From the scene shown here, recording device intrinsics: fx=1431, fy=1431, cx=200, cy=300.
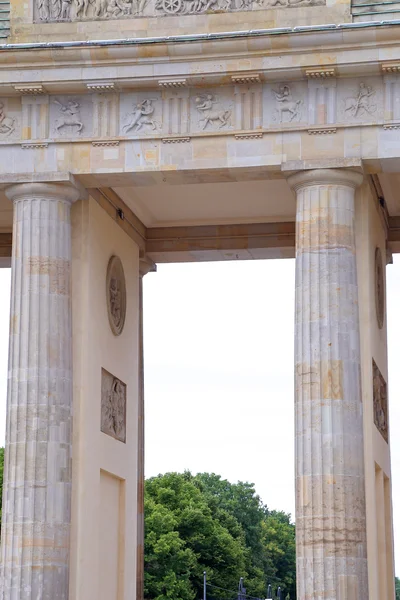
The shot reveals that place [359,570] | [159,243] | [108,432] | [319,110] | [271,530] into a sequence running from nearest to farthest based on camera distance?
[359,570] → [319,110] → [108,432] → [159,243] → [271,530]

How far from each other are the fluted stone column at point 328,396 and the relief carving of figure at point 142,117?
4210mm

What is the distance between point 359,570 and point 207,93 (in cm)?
1328

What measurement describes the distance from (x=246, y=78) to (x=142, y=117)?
3.09 m

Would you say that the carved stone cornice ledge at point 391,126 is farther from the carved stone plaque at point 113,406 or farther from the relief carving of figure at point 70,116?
the carved stone plaque at point 113,406

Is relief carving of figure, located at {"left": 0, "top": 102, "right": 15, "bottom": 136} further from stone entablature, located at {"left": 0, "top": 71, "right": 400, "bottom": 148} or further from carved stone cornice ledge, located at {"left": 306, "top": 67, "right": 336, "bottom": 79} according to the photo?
carved stone cornice ledge, located at {"left": 306, "top": 67, "right": 336, "bottom": 79}

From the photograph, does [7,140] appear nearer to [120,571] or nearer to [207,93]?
[207,93]

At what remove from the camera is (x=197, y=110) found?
38.8 metres

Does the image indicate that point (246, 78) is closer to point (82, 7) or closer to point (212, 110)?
point (212, 110)

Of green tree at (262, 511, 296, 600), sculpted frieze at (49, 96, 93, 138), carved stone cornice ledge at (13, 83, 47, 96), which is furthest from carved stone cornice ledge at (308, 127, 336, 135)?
green tree at (262, 511, 296, 600)

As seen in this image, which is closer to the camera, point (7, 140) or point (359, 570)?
point (359, 570)

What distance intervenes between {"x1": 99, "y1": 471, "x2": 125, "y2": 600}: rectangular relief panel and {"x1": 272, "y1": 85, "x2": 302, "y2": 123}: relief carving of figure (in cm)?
1173

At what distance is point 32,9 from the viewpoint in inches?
1582

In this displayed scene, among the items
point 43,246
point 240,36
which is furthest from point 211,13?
point 43,246

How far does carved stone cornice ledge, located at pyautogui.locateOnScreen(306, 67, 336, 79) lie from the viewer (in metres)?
37.7
